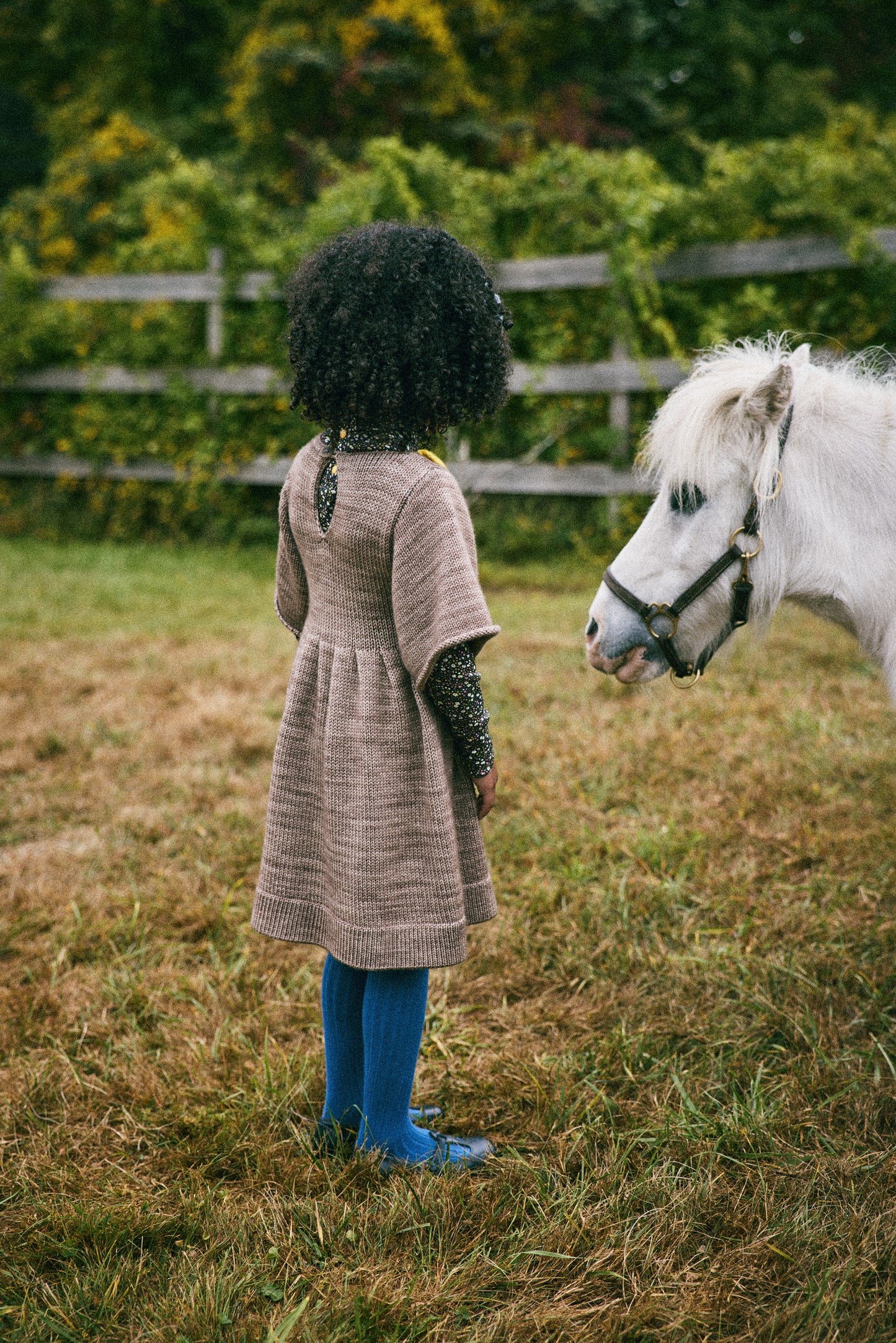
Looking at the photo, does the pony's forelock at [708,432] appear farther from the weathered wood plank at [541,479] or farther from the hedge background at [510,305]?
the weathered wood plank at [541,479]

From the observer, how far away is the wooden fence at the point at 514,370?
6555mm

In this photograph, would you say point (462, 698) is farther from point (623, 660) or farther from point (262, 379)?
point (262, 379)

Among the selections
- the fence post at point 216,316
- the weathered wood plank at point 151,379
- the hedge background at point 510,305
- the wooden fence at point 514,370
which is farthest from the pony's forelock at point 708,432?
the fence post at point 216,316

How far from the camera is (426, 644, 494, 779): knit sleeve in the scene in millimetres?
1813

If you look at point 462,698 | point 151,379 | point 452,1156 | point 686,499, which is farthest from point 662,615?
point 151,379

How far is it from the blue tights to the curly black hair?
1.07 m

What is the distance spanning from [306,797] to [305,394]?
79 centimetres

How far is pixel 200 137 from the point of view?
16.6 m

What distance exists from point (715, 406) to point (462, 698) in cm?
81

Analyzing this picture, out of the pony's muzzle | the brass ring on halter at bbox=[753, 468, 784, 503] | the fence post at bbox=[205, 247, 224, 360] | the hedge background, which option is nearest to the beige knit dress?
the pony's muzzle

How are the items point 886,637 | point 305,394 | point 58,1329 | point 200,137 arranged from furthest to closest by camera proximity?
point 200,137 → point 886,637 → point 305,394 → point 58,1329

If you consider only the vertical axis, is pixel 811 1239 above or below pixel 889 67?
below

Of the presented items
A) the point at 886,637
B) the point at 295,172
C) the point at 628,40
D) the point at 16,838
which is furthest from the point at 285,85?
the point at 886,637

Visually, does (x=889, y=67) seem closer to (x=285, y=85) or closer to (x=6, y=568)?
(x=285, y=85)
